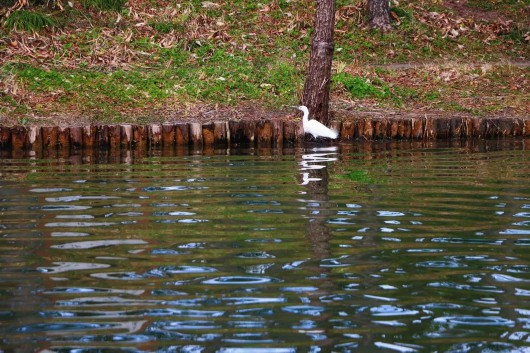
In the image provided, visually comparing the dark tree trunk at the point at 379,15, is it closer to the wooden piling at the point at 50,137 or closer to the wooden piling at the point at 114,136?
the wooden piling at the point at 114,136

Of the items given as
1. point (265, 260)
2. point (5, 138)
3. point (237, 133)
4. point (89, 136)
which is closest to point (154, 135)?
point (89, 136)

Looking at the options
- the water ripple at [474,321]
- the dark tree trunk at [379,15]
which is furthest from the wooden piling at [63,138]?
the water ripple at [474,321]

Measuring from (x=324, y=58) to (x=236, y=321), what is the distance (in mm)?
11555

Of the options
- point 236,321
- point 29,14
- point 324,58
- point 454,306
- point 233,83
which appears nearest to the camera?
Result: point 236,321

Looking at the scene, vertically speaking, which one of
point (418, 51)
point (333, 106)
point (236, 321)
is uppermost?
point (418, 51)

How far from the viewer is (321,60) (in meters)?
16.2

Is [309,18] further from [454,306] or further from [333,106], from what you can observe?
[454,306]

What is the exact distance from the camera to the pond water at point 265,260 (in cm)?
495

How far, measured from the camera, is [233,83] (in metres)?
17.5

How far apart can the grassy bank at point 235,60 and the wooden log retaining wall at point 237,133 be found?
0.74m

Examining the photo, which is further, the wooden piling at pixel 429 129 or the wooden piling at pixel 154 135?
the wooden piling at pixel 429 129

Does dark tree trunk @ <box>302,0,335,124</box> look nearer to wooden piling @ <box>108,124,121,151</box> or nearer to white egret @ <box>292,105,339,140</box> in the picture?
white egret @ <box>292,105,339,140</box>

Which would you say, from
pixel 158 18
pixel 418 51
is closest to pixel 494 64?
pixel 418 51

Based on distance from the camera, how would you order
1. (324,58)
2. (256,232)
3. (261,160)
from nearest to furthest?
(256,232) < (261,160) < (324,58)
